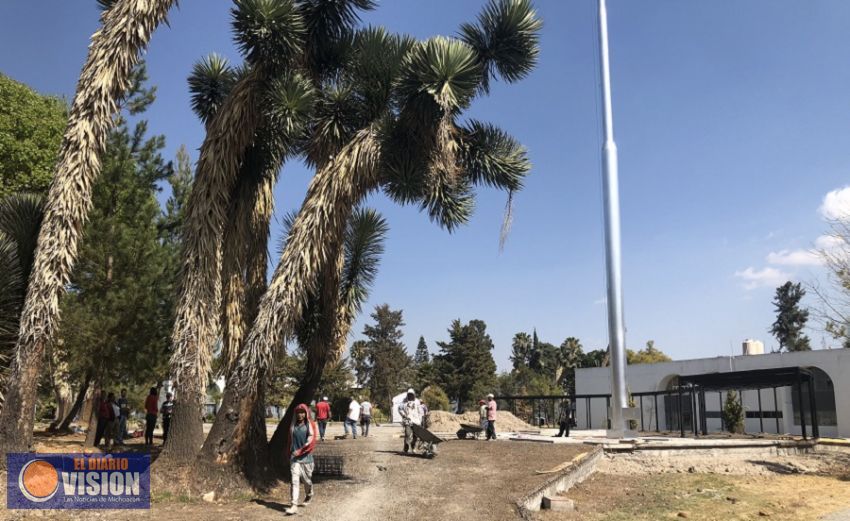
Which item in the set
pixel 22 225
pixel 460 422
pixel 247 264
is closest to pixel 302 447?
pixel 247 264

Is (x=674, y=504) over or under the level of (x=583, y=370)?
under

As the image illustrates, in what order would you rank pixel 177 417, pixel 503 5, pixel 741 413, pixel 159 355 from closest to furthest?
pixel 177 417 < pixel 503 5 < pixel 159 355 < pixel 741 413

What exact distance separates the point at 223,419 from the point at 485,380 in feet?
172

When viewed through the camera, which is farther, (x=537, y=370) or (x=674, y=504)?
(x=537, y=370)

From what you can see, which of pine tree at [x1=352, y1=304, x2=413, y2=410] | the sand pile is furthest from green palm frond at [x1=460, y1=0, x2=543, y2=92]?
pine tree at [x1=352, y1=304, x2=413, y2=410]

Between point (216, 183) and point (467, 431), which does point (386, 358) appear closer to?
point (467, 431)

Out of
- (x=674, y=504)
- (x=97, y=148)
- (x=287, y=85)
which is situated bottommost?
(x=674, y=504)

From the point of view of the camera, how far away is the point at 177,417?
1152 cm

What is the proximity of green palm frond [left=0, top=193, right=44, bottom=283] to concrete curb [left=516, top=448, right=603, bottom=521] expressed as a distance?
450 inches

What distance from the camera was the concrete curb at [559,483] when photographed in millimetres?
10766

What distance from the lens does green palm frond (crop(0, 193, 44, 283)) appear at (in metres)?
14.1

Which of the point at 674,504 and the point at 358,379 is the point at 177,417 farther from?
the point at 358,379

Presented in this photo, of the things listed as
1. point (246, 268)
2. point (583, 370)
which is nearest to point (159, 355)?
point (246, 268)

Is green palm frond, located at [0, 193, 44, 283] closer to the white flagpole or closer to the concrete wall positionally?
the white flagpole
